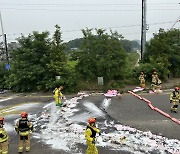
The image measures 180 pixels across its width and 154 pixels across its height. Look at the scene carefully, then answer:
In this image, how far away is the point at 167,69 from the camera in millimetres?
21109

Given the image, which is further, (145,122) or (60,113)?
(60,113)

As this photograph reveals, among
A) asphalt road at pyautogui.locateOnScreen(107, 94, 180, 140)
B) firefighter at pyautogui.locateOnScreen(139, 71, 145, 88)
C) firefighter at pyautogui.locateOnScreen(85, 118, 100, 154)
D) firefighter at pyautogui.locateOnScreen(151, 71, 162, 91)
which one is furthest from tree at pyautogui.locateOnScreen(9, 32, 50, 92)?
firefighter at pyautogui.locateOnScreen(85, 118, 100, 154)

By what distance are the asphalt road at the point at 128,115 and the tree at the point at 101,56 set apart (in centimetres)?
311

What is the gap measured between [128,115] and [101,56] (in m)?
7.82

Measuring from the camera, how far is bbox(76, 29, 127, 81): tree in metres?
19.6

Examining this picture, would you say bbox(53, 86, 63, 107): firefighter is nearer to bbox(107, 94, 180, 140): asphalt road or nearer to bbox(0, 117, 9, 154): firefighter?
bbox(107, 94, 180, 140): asphalt road

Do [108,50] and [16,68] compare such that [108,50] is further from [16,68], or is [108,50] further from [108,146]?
[108,146]

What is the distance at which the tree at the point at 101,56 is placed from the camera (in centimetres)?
1962

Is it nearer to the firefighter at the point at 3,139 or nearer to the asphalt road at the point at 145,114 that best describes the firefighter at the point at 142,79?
the asphalt road at the point at 145,114

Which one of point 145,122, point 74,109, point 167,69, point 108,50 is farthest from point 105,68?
point 145,122

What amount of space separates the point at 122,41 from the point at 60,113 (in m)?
9.10

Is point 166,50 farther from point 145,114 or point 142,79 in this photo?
point 145,114

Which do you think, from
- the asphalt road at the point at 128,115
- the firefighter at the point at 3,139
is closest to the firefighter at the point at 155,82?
the asphalt road at the point at 128,115

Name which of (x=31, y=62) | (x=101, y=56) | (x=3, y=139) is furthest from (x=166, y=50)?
(x=3, y=139)
